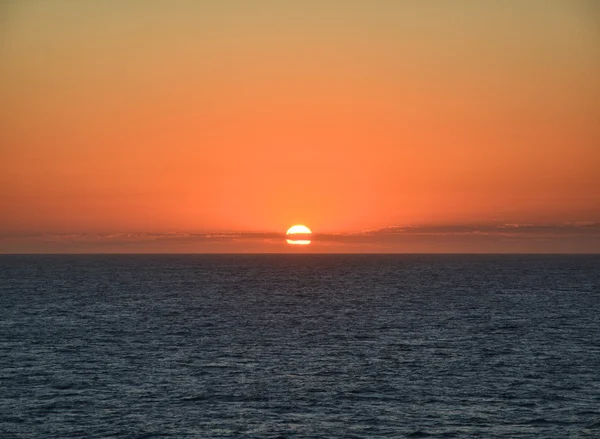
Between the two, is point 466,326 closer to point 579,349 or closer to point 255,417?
point 579,349

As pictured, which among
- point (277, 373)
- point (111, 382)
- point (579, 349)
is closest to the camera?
point (111, 382)

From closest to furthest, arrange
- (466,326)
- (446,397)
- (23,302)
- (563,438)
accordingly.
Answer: (563,438) < (446,397) < (466,326) < (23,302)

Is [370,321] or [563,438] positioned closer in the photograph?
[563,438]

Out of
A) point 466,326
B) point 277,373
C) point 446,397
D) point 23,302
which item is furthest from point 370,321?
point 23,302

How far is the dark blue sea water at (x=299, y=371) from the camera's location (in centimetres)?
4506

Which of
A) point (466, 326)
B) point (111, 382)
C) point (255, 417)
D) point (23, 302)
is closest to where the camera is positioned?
point (255, 417)

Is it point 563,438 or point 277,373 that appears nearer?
point 563,438

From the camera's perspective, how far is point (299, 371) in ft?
198

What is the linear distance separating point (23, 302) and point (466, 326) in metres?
69.3

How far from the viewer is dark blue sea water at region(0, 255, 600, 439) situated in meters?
45.1

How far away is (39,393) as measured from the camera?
170ft

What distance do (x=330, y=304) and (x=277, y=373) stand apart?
2527 inches

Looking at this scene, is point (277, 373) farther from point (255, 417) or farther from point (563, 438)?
point (563, 438)

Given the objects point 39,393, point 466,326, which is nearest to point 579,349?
point 466,326
